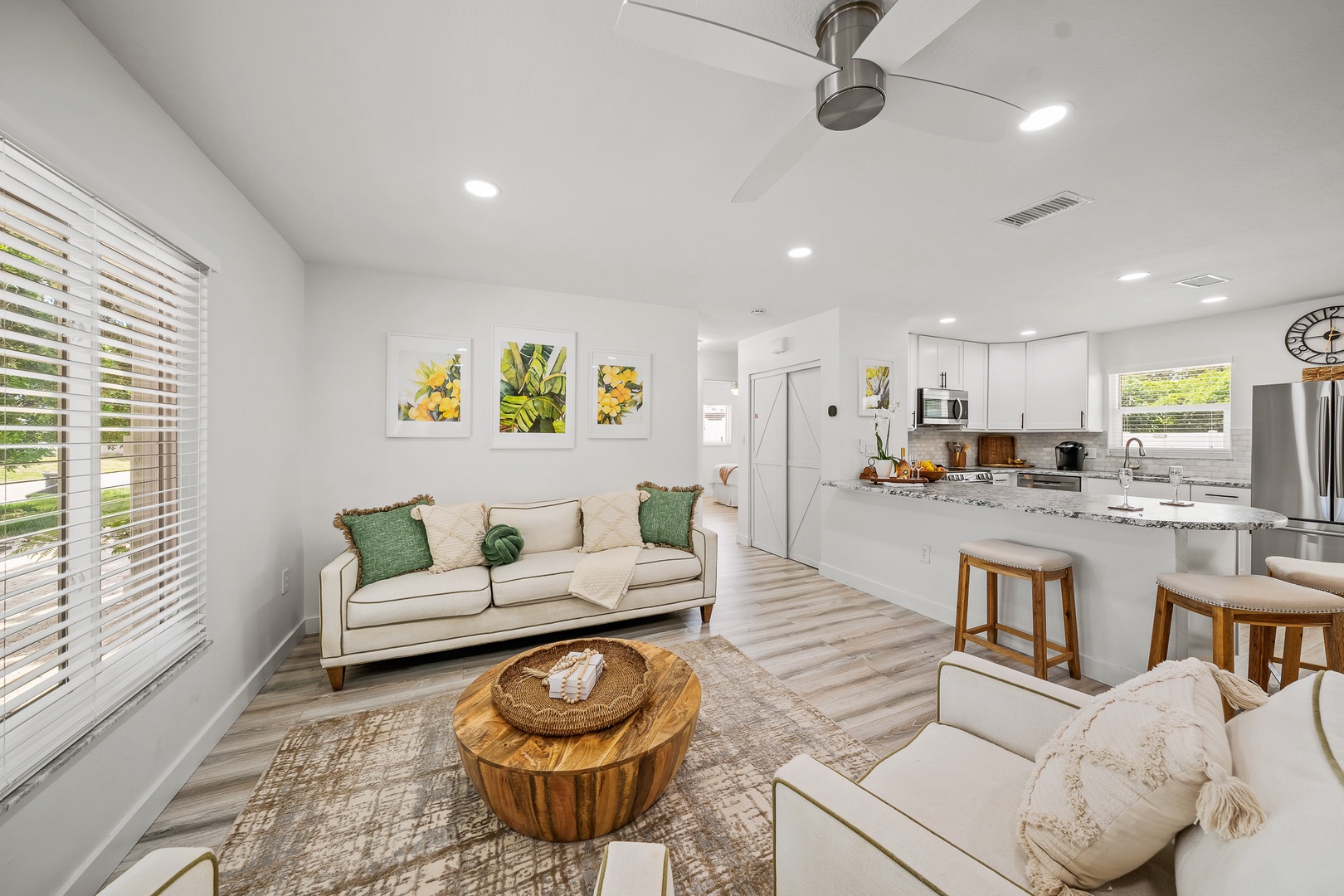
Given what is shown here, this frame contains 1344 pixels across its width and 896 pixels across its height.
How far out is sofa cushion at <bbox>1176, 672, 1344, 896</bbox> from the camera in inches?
22.6

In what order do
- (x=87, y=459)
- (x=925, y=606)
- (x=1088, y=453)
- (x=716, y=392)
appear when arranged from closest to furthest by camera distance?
1. (x=87, y=459)
2. (x=925, y=606)
3. (x=1088, y=453)
4. (x=716, y=392)

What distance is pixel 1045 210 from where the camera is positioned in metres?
2.52

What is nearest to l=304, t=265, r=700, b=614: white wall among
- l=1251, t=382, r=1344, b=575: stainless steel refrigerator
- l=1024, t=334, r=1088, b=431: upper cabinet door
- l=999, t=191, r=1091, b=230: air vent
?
l=999, t=191, r=1091, b=230: air vent

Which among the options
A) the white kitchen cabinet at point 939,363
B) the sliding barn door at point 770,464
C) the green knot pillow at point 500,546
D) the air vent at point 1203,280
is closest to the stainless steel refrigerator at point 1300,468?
the air vent at point 1203,280

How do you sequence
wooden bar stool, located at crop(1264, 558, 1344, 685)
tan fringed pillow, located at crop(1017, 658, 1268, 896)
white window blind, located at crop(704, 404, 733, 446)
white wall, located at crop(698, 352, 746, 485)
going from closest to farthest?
tan fringed pillow, located at crop(1017, 658, 1268, 896) < wooden bar stool, located at crop(1264, 558, 1344, 685) < white wall, located at crop(698, 352, 746, 485) < white window blind, located at crop(704, 404, 733, 446)

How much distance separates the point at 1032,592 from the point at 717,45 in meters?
3.04

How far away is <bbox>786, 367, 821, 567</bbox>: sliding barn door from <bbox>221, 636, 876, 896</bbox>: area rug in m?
2.72

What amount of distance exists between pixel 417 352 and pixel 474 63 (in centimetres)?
237

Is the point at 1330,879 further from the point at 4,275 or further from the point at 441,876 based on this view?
the point at 4,275

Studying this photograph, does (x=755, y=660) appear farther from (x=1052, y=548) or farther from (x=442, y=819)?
(x=1052, y=548)

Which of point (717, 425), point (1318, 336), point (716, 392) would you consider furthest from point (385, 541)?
point (1318, 336)

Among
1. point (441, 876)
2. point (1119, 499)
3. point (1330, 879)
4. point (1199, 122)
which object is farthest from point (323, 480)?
point (1119, 499)

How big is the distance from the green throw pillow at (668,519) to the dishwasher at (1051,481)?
13.4ft

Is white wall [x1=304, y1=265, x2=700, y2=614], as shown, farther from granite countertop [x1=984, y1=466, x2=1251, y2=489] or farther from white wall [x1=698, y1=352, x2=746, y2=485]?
granite countertop [x1=984, y1=466, x2=1251, y2=489]
